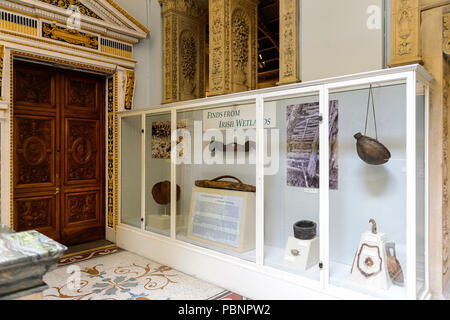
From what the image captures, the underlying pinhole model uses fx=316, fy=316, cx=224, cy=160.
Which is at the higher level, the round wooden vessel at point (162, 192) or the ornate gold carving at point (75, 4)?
the ornate gold carving at point (75, 4)

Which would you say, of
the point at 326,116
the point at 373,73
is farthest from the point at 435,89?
the point at 326,116

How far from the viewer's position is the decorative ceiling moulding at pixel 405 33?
2.55m

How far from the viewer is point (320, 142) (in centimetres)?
255

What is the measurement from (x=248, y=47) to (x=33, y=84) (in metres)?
2.85

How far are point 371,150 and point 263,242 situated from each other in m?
1.23

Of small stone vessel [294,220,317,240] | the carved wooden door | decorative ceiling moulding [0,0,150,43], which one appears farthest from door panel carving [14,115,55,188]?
small stone vessel [294,220,317,240]

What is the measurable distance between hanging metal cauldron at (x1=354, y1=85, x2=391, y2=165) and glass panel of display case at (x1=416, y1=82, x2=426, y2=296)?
0.22 m

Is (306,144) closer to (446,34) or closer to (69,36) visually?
(446,34)

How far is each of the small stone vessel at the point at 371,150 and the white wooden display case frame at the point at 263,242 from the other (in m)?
0.28

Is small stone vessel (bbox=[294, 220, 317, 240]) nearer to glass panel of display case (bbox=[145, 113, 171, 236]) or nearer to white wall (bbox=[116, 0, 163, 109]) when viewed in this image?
glass panel of display case (bbox=[145, 113, 171, 236])

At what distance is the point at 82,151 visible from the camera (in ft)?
15.2

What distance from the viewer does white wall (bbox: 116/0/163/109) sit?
495 centimetres

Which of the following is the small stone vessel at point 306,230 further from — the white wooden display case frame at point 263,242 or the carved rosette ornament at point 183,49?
the carved rosette ornament at point 183,49

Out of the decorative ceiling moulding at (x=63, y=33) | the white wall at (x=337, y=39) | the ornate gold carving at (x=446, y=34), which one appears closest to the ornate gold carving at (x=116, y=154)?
the decorative ceiling moulding at (x=63, y=33)
